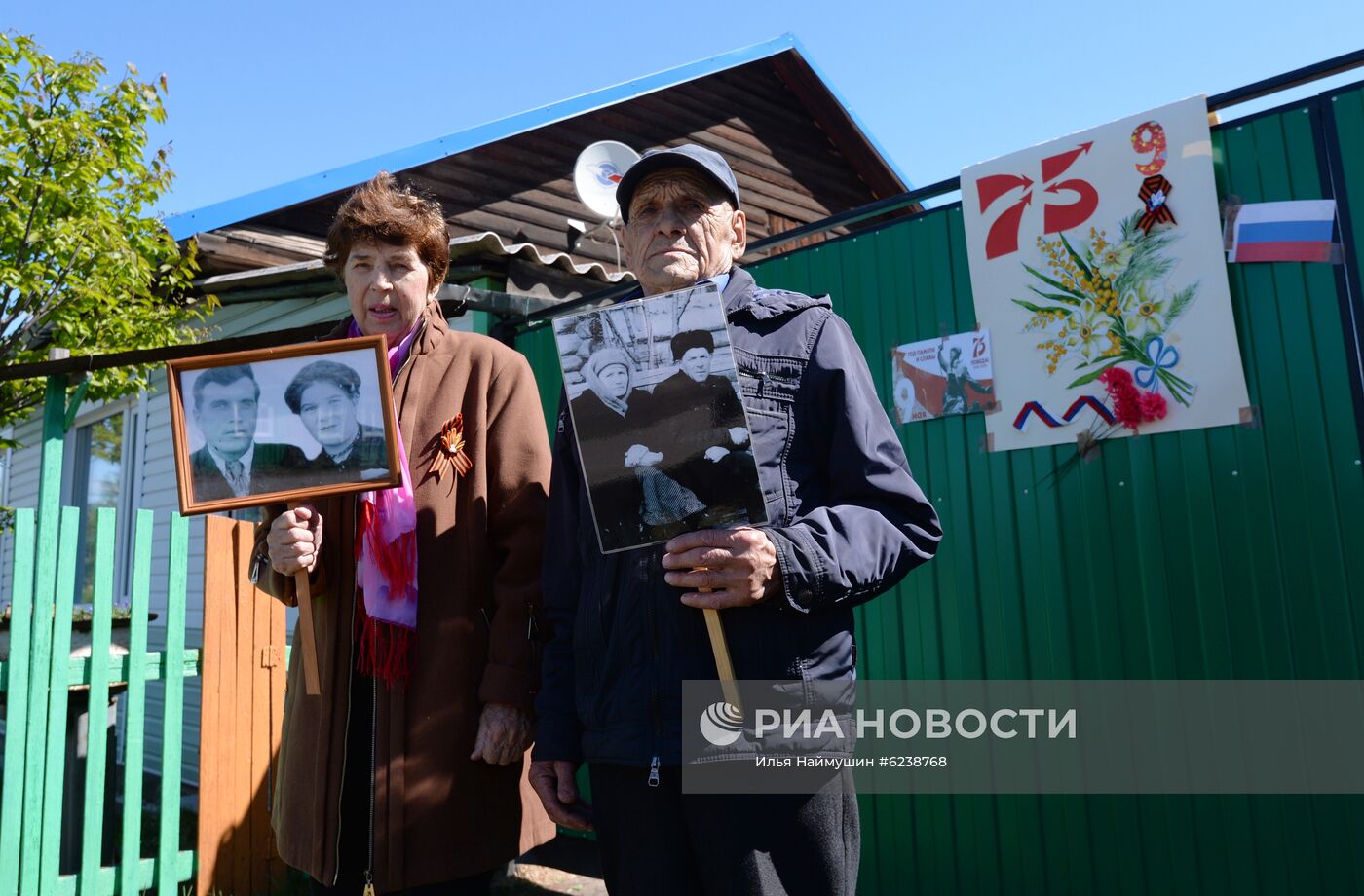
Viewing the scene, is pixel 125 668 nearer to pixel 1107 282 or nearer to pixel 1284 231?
pixel 1107 282

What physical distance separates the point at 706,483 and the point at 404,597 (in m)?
0.80

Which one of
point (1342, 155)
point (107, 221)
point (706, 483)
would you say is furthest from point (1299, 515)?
point (107, 221)

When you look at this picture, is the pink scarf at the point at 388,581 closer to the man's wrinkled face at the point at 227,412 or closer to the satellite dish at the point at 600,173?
the man's wrinkled face at the point at 227,412

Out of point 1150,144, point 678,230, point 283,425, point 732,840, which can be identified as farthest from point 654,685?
point 1150,144

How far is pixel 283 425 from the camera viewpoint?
211cm

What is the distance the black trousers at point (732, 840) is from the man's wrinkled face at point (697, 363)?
681mm

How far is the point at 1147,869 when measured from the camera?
320 centimetres

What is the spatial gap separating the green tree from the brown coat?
5950 mm

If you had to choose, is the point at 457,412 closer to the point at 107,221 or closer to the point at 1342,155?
the point at 1342,155

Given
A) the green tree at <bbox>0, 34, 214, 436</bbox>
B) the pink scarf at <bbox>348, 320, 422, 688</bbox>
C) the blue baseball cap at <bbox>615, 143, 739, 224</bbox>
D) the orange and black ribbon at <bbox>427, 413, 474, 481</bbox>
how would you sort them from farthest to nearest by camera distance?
the green tree at <bbox>0, 34, 214, 436</bbox>
the orange and black ribbon at <bbox>427, 413, 474, 481</bbox>
the pink scarf at <bbox>348, 320, 422, 688</bbox>
the blue baseball cap at <bbox>615, 143, 739, 224</bbox>

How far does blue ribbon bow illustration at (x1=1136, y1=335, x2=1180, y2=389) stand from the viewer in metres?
3.20

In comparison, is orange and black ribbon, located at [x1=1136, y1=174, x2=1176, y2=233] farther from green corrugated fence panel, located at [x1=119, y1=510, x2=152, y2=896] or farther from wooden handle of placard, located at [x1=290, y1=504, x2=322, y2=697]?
green corrugated fence panel, located at [x1=119, y1=510, x2=152, y2=896]

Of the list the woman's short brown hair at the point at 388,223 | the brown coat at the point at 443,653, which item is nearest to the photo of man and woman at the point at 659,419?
the brown coat at the point at 443,653

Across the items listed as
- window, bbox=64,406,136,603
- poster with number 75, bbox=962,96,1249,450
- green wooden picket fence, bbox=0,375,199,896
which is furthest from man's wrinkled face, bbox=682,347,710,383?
window, bbox=64,406,136,603
